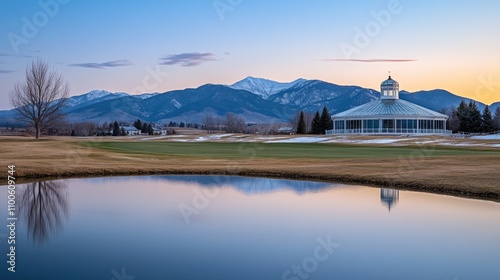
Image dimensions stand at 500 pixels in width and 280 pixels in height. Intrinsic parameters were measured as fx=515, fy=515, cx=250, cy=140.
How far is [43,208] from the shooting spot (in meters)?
19.4

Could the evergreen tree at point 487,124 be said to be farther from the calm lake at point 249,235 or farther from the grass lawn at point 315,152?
the calm lake at point 249,235

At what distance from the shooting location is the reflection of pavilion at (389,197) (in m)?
20.5

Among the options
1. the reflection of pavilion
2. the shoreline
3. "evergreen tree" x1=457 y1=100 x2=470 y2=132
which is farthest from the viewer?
"evergreen tree" x1=457 y1=100 x2=470 y2=132

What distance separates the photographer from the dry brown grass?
2497 centimetres

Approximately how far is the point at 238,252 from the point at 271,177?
17790 millimetres

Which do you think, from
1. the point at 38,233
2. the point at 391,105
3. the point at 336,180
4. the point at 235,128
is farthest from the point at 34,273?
the point at 235,128

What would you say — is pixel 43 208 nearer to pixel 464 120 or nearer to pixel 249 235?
pixel 249 235

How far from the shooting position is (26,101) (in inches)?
2972

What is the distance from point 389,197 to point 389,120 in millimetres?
72966

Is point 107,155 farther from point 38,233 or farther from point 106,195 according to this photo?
point 38,233

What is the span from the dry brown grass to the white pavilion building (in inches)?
2222

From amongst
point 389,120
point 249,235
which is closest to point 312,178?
point 249,235

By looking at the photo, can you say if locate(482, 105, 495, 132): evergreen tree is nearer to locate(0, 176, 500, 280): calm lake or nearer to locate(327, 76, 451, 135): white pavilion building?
locate(327, 76, 451, 135): white pavilion building

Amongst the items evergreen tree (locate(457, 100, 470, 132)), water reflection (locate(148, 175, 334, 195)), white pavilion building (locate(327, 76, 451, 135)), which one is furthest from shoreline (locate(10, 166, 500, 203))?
evergreen tree (locate(457, 100, 470, 132))
